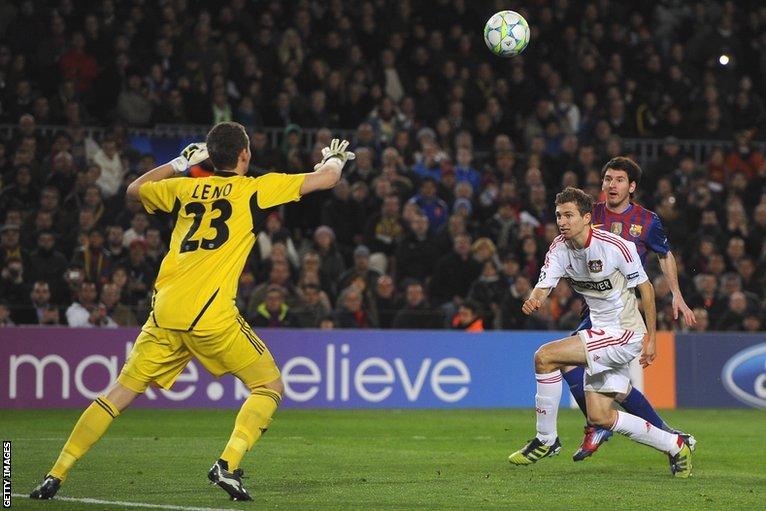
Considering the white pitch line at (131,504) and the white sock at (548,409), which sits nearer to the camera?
the white pitch line at (131,504)

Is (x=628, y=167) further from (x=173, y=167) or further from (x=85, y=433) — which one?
(x=85, y=433)

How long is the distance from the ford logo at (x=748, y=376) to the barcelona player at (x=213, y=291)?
435 inches

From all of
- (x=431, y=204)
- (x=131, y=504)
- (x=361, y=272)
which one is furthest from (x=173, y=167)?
(x=431, y=204)

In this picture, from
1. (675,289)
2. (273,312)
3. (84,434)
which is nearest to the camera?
(84,434)

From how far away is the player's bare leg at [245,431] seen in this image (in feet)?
25.9

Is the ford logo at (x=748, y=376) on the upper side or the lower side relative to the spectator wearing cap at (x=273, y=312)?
lower

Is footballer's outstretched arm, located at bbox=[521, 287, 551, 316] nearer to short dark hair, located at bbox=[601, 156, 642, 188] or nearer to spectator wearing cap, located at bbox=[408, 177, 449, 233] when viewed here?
short dark hair, located at bbox=[601, 156, 642, 188]

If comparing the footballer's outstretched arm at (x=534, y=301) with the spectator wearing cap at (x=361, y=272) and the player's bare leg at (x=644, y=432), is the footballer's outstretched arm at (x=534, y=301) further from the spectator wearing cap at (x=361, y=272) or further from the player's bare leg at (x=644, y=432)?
the spectator wearing cap at (x=361, y=272)

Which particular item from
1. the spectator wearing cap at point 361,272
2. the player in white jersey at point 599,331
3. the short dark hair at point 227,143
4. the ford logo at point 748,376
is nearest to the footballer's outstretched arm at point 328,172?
the short dark hair at point 227,143

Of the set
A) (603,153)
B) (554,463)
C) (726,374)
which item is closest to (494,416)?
(726,374)

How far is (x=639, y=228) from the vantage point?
35.3ft

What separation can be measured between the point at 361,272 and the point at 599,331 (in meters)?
8.19

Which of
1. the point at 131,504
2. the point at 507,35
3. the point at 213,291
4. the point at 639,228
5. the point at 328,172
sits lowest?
the point at 131,504

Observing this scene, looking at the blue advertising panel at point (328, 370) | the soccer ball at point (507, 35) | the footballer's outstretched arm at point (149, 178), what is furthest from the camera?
the blue advertising panel at point (328, 370)
